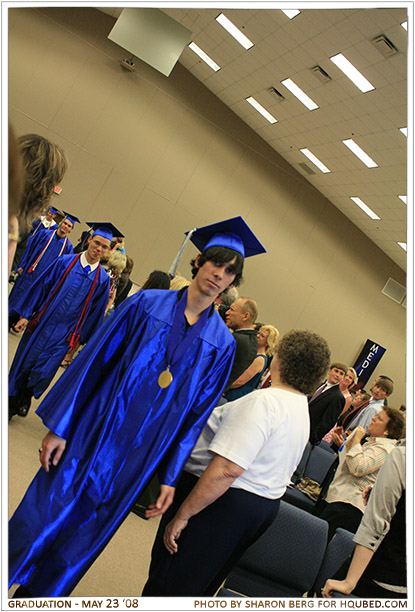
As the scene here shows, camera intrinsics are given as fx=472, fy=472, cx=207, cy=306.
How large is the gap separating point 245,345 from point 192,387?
1.53 m

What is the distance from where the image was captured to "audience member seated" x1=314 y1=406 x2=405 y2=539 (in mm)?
2844

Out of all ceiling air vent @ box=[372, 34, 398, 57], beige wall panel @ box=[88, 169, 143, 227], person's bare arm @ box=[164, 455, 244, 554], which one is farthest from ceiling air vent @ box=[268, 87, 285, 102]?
person's bare arm @ box=[164, 455, 244, 554]

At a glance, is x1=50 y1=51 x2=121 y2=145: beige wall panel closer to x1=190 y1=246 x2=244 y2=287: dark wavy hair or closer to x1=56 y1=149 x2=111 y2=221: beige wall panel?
x1=56 y1=149 x2=111 y2=221: beige wall panel

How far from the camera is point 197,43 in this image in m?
9.64

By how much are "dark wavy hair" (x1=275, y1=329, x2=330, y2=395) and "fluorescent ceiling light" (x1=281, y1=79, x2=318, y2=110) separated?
802 centimetres

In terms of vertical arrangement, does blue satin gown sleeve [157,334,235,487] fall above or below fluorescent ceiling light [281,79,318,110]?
below

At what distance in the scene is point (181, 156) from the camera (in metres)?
11.3

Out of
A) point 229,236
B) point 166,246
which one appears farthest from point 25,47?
point 229,236

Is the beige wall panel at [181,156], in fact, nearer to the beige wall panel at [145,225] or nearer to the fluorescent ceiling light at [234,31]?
the beige wall panel at [145,225]

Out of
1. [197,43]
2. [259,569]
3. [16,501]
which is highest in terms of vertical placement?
[197,43]

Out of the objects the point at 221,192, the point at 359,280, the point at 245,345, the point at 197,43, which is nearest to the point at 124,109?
the point at 197,43

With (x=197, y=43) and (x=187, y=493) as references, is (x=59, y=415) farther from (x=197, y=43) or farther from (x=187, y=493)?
(x=197, y=43)

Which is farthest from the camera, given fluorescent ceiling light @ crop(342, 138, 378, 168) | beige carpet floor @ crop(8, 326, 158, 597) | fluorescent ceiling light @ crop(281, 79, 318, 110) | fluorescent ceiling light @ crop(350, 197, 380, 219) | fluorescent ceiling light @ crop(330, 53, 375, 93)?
fluorescent ceiling light @ crop(350, 197, 380, 219)

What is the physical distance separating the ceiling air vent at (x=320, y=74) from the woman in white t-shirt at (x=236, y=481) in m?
7.29
